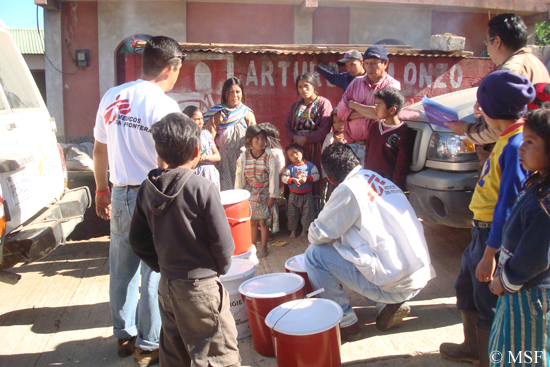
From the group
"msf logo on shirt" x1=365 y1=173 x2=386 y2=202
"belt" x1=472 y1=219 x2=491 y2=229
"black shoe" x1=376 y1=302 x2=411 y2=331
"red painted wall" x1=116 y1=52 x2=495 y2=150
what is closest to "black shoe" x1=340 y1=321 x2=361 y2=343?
"black shoe" x1=376 y1=302 x2=411 y2=331

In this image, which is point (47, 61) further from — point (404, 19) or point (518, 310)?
point (518, 310)

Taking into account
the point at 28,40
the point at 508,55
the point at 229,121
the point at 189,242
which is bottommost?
the point at 189,242

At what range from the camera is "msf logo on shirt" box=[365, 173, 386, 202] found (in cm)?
281

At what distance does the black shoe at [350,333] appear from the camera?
303 centimetres

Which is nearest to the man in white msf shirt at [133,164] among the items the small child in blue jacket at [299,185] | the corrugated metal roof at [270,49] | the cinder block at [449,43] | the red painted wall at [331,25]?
the small child in blue jacket at [299,185]

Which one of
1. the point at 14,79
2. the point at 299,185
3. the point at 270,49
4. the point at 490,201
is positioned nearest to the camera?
the point at 490,201

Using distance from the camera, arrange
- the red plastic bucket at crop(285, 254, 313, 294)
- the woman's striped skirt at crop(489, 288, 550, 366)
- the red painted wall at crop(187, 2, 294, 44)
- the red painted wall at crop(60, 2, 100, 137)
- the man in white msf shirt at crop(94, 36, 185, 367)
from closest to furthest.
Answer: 1. the woman's striped skirt at crop(489, 288, 550, 366)
2. the man in white msf shirt at crop(94, 36, 185, 367)
3. the red plastic bucket at crop(285, 254, 313, 294)
4. the red painted wall at crop(60, 2, 100, 137)
5. the red painted wall at crop(187, 2, 294, 44)

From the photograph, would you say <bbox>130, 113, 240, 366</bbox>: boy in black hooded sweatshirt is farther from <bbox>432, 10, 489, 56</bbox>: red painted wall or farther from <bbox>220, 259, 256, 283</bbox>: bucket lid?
<bbox>432, 10, 489, 56</bbox>: red painted wall

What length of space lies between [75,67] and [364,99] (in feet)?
32.7

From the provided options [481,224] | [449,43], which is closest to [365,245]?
[481,224]

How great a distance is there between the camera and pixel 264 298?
282 cm

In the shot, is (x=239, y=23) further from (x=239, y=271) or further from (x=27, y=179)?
(x=239, y=271)

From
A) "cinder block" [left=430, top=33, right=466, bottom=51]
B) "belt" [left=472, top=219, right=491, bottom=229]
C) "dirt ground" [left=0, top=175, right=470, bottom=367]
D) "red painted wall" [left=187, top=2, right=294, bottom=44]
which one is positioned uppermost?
"red painted wall" [left=187, top=2, right=294, bottom=44]

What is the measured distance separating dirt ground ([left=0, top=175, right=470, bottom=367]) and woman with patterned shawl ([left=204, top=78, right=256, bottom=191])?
1.32 meters
